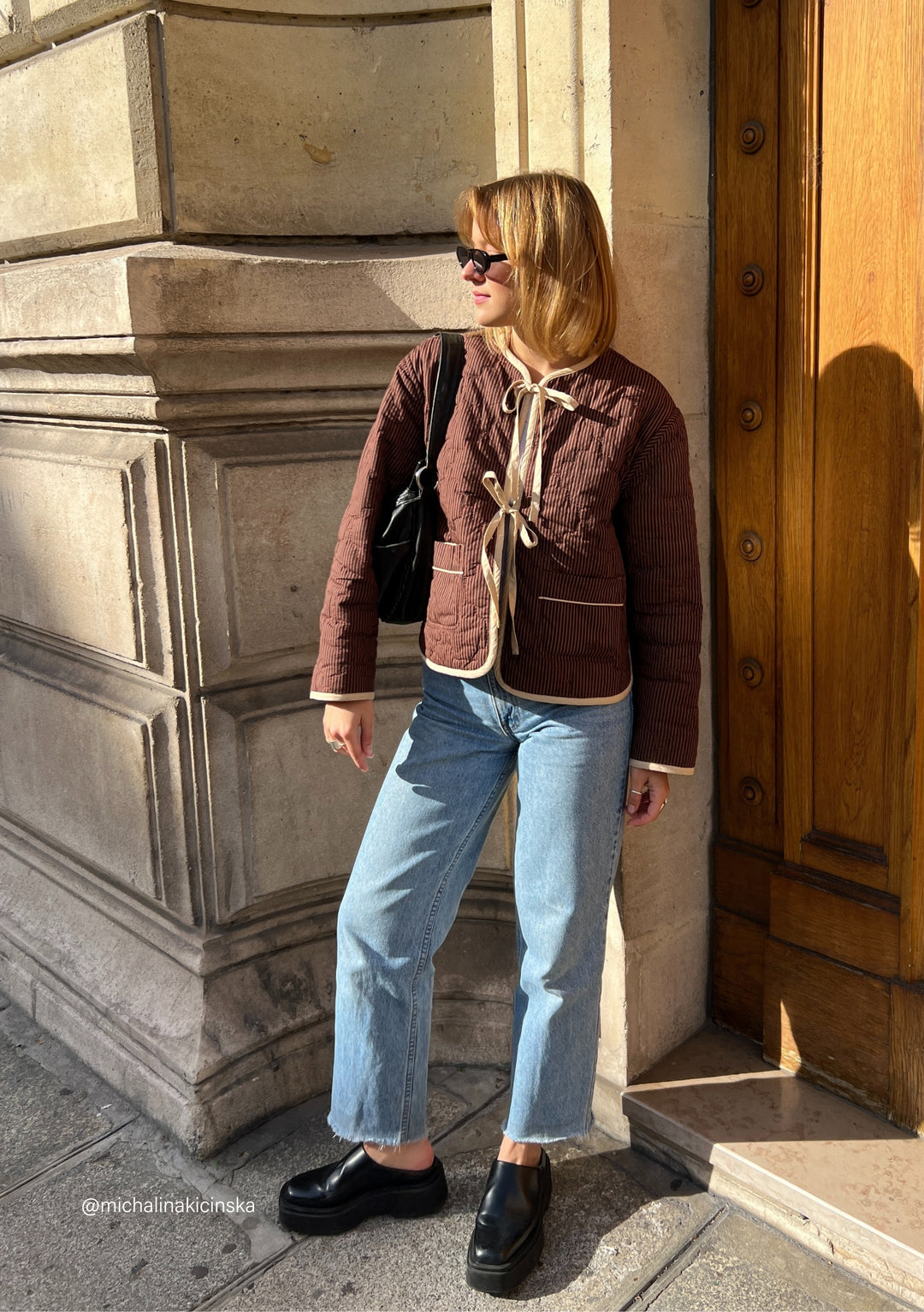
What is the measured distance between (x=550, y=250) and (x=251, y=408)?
86cm

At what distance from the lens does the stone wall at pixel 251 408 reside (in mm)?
2465

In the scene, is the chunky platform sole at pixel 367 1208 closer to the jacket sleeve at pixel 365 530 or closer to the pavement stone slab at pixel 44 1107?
the pavement stone slab at pixel 44 1107

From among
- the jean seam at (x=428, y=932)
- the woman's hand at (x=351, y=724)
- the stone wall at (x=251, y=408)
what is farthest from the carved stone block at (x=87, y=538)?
the jean seam at (x=428, y=932)

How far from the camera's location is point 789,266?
237cm

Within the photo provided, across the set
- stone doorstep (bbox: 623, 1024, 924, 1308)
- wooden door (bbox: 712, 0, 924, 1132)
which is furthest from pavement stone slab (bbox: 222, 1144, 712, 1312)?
wooden door (bbox: 712, 0, 924, 1132)

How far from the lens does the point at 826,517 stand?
7.94ft

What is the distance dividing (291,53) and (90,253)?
66 cm

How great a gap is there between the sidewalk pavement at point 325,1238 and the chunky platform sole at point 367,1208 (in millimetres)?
22

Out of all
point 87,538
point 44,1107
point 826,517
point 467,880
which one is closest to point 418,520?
point 467,880

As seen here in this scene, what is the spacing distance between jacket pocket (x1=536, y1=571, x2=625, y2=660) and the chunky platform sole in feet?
3.85

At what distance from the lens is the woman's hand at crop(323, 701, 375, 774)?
227 centimetres

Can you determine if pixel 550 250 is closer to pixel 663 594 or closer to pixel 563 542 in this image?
pixel 563 542

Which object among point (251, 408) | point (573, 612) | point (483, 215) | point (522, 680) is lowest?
point (522, 680)

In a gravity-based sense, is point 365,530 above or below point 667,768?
above
